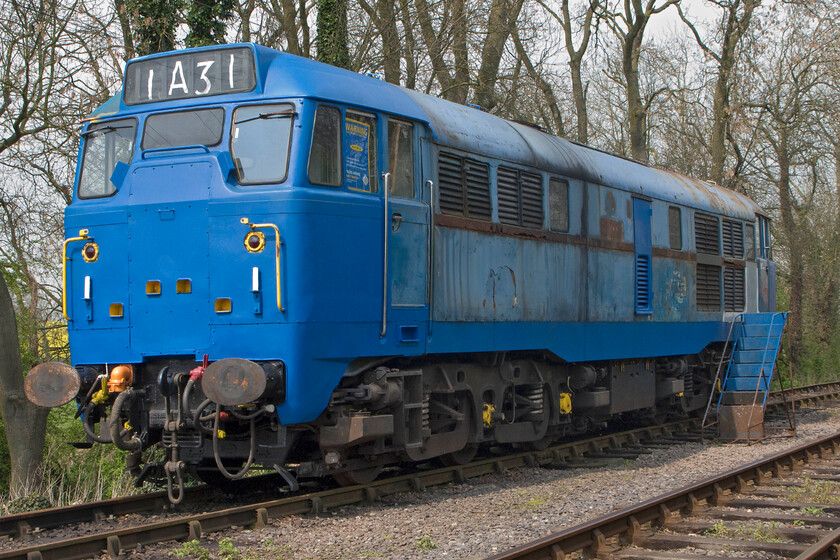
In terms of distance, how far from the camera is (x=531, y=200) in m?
10.7

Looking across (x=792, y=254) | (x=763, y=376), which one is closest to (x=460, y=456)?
(x=763, y=376)

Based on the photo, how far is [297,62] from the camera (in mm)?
8219

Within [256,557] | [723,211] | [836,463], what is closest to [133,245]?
[256,557]

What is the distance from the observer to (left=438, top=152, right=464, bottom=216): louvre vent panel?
9234mm

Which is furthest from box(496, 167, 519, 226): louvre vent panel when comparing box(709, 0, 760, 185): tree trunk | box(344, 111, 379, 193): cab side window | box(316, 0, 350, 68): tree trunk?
box(709, 0, 760, 185): tree trunk

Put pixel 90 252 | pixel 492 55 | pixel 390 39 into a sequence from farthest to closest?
pixel 492 55 < pixel 390 39 < pixel 90 252

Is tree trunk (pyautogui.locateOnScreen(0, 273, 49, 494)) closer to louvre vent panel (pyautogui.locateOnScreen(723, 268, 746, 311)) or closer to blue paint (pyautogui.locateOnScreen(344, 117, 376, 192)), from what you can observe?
blue paint (pyautogui.locateOnScreen(344, 117, 376, 192))

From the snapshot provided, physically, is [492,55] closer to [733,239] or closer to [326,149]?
[733,239]

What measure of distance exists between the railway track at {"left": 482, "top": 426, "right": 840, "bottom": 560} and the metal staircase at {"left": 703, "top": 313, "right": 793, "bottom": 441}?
167 inches

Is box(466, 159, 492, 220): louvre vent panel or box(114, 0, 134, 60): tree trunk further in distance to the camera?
box(114, 0, 134, 60): tree trunk

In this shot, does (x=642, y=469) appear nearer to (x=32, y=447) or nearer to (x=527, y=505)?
(x=527, y=505)

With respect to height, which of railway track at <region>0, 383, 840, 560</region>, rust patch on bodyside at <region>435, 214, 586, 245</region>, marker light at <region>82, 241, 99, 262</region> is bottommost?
railway track at <region>0, 383, 840, 560</region>

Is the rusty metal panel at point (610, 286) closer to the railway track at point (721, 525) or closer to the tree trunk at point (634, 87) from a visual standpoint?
the railway track at point (721, 525)

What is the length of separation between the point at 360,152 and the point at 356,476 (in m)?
3.03
